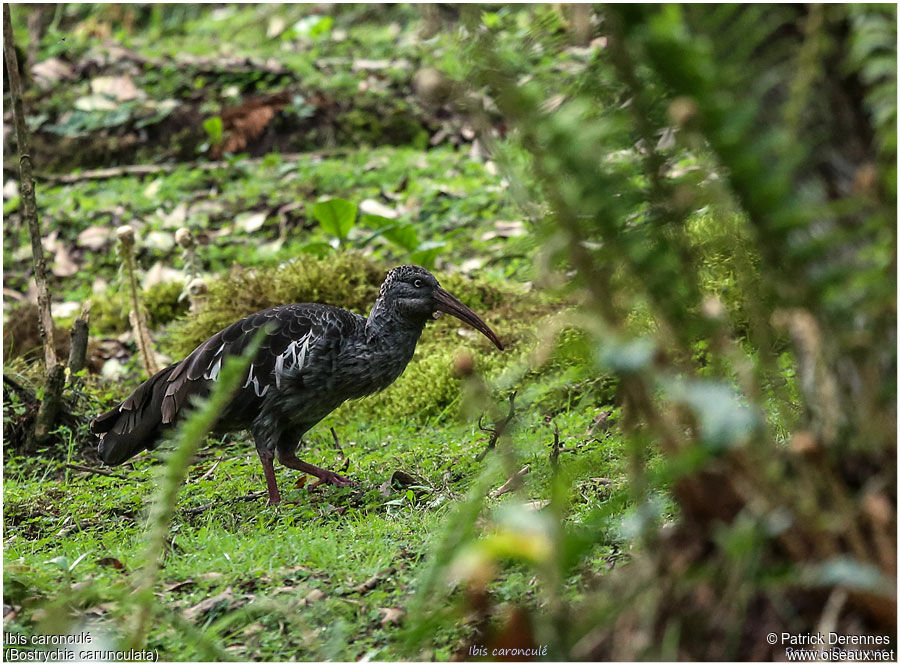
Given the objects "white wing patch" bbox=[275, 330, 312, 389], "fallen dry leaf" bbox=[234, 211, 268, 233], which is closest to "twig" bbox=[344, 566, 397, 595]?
"white wing patch" bbox=[275, 330, 312, 389]

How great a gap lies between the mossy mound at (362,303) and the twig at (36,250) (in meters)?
1.39

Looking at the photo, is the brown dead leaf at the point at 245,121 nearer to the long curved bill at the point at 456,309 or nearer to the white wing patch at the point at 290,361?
the long curved bill at the point at 456,309

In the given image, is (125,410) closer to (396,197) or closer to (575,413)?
(575,413)

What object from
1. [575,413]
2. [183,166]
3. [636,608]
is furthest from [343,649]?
[183,166]

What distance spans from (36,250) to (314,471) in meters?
1.76

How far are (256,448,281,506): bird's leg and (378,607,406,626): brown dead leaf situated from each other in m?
1.94

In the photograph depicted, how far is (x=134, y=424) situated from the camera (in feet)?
16.4

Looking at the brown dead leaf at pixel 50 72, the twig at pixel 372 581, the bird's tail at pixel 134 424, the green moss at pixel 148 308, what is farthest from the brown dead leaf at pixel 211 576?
the brown dead leaf at pixel 50 72

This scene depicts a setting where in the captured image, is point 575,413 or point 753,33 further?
point 575,413

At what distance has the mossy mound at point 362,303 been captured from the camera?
628 centimetres

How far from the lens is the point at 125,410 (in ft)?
16.6

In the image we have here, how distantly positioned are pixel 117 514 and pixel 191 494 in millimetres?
396

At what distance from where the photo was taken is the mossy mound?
20.6 feet

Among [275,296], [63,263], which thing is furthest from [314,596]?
[63,263]
